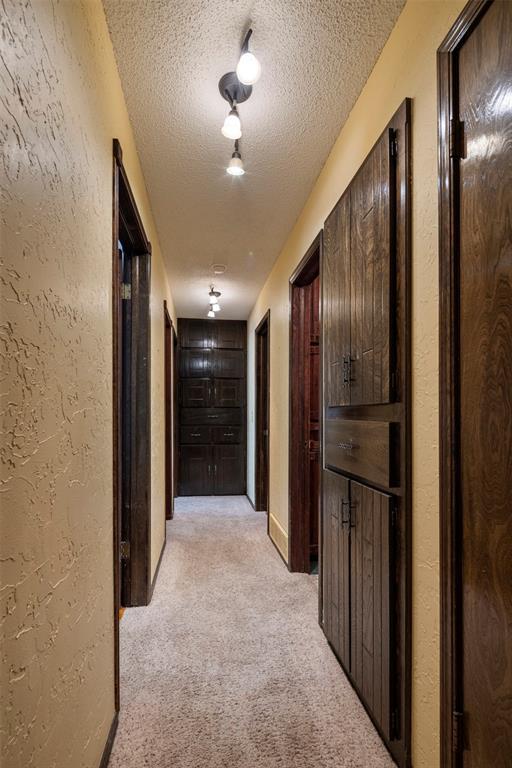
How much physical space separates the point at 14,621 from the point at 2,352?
17.7 inches

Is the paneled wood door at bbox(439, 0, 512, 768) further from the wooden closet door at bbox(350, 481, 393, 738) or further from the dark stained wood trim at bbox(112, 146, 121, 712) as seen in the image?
the dark stained wood trim at bbox(112, 146, 121, 712)

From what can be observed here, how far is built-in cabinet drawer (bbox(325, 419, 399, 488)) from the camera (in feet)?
4.83

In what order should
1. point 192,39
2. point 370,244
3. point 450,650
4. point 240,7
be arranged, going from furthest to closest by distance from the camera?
1. point 370,244
2. point 192,39
3. point 240,7
4. point 450,650

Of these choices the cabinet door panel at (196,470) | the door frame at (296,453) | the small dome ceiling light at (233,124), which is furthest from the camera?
the cabinet door panel at (196,470)

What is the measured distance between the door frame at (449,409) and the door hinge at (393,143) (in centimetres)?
29

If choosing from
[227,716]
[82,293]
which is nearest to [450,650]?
[227,716]

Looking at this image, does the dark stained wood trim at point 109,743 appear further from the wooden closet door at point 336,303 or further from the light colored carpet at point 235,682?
the wooden closet door at point 336,303

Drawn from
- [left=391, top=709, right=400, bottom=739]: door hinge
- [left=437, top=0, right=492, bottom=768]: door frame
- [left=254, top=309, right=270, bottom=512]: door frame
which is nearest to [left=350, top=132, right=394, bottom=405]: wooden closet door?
[left=437, top=0, right=492, bottom=768]: door frame

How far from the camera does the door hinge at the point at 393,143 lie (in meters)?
1.47

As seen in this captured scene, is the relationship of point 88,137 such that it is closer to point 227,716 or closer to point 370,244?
point 370,244

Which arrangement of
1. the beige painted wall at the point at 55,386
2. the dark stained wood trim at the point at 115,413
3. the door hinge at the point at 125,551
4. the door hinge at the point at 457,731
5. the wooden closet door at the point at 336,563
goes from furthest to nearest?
Result: the door hinge at the point at 125,551 → the wooden closet door at the point at 336,563 → the dark stained wood trim at the point at 115,413 → the door hinge at the point at 457,731 → the beige painted wall at the point at 55,386

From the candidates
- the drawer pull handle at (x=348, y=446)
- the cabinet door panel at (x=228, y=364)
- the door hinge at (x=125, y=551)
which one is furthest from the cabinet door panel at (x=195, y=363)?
the drawer pull handle at (x=348, y=446)

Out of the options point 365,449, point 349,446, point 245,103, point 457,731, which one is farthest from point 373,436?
point 245,103

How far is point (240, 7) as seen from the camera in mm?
1409
